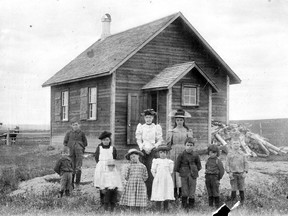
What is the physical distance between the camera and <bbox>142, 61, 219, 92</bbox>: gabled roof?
16.8m

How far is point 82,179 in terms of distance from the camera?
1188cm

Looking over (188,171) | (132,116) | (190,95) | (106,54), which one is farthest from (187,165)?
(106,54)

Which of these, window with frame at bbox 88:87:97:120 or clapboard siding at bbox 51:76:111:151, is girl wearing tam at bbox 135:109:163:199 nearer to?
clapboard siding at bbox 51:76:111:151

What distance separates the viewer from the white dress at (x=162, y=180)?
27.7 ft

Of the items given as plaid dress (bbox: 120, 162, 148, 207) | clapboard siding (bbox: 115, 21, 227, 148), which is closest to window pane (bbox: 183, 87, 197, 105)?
clapboard siding (bbox: 115, 21, 227, 148)

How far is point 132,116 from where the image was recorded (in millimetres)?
17578

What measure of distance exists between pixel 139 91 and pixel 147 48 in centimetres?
181

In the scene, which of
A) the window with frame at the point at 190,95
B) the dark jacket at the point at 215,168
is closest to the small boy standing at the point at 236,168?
the dark jacket at the point at 215,168

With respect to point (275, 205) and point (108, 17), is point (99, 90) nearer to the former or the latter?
point (108, 17)

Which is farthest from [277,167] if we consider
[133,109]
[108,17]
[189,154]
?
[108,17]

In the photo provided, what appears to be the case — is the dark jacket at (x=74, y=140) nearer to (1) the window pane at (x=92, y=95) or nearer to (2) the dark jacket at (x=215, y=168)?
(2) the dark jacket at (x=215, y=168)

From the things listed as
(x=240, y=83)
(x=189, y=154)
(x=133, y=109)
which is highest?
(x=240, y=83)

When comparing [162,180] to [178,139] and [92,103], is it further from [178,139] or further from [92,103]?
[92,103]

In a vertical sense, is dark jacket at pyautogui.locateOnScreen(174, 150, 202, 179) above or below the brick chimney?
below
